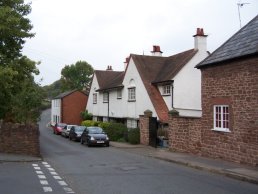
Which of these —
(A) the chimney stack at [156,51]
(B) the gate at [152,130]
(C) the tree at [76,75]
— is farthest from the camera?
(C) the tree at [76,75]

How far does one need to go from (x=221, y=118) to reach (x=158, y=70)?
19489 millimetres

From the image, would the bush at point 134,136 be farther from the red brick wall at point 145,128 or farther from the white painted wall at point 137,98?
the white painted wall at point 137,98

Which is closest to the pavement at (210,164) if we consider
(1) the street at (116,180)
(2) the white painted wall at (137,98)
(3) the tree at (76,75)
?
(1) the street at (116,180)

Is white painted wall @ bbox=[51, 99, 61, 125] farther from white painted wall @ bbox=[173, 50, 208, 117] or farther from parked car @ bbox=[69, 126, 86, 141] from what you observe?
white painted wall @ bbox=[173, 50, 208, 117]

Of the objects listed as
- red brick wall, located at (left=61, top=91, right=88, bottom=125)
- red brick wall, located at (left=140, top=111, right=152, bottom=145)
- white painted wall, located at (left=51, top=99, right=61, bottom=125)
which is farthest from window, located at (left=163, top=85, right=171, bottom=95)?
white painted wall, located at (left=51, top=99, right=61, bottom=125)

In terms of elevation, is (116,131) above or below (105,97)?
below

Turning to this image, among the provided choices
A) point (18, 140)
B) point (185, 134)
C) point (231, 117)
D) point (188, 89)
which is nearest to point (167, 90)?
point (188, 89)

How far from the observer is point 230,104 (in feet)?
64.4

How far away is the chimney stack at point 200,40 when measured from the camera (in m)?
36.6

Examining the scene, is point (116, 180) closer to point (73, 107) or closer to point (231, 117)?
point (231, 117)

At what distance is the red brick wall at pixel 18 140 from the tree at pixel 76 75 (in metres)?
75.5

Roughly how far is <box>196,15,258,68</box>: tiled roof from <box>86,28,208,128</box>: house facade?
12.7 meters

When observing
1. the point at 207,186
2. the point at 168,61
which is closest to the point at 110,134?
the point at 168,61

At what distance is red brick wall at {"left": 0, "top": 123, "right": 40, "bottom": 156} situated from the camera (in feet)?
76.8
